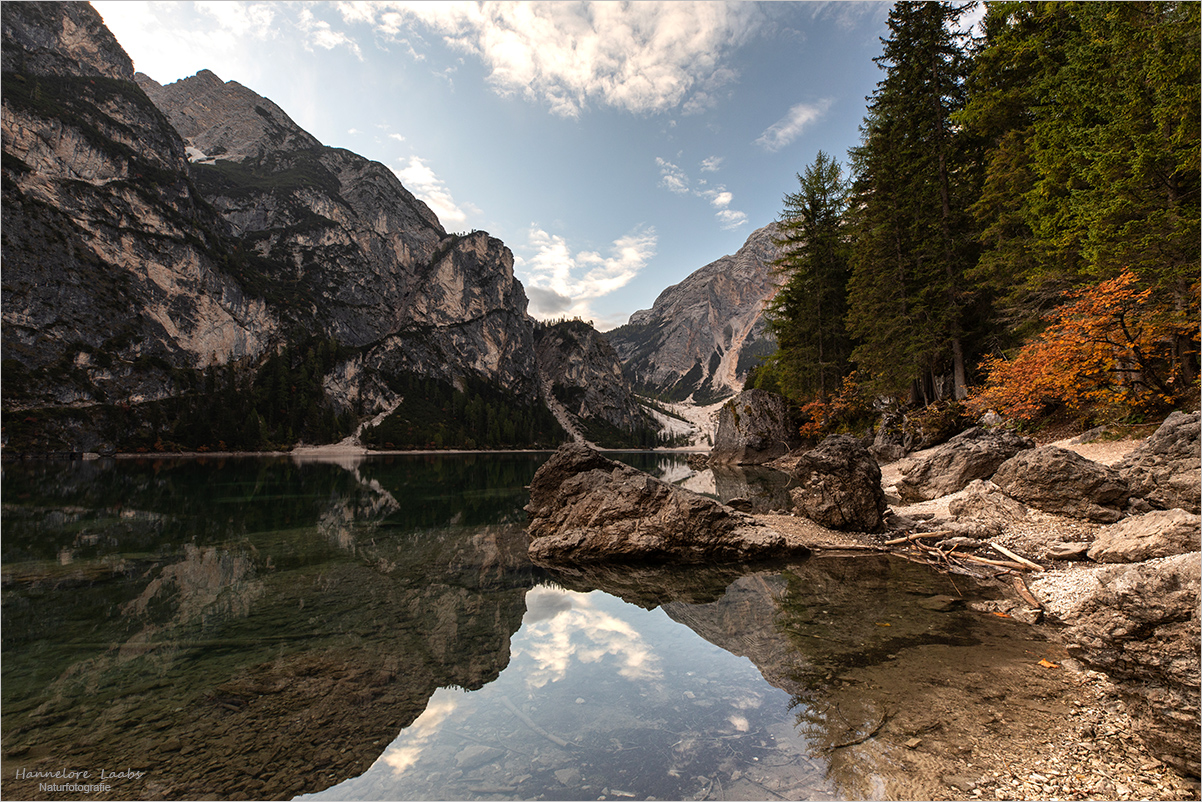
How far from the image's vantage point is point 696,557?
13.1 metres

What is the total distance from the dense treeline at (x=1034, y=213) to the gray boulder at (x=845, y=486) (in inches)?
316

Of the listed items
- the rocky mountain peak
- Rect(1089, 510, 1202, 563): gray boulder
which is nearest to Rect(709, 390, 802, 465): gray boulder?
Rect(1089, 510, 1202, 563): gray boulder

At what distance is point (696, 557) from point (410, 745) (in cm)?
927

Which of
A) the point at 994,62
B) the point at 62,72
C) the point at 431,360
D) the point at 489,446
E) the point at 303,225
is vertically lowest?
the point at 489,446

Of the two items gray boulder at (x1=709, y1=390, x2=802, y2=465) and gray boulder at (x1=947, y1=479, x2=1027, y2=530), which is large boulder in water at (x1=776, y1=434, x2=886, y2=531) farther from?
gray boulder at (x1=709, y1=390, x2=802, y2=465)

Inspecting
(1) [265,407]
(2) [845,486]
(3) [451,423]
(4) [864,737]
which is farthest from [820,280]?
(1) [265,407]

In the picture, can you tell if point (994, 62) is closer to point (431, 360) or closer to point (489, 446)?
point (489, 446)

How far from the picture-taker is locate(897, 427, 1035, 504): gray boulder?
54.1 ft

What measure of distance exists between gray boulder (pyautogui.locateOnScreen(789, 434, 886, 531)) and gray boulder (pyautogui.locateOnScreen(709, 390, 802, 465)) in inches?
1421

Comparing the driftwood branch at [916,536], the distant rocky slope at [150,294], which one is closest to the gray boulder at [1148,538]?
the driftwood branch at [916,536]

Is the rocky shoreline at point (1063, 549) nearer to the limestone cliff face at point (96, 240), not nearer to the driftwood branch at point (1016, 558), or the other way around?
the driftwood branch at point (1016, 558)

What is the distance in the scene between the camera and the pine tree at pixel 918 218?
2644cm

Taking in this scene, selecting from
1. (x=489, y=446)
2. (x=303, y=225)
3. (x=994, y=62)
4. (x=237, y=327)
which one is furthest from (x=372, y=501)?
(x=303, y=225)

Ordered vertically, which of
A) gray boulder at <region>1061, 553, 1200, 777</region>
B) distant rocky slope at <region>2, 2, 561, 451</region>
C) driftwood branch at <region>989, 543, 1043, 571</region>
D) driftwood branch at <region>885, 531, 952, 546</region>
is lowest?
driftwood branch at <region>885, 531, 952, 546</region>
